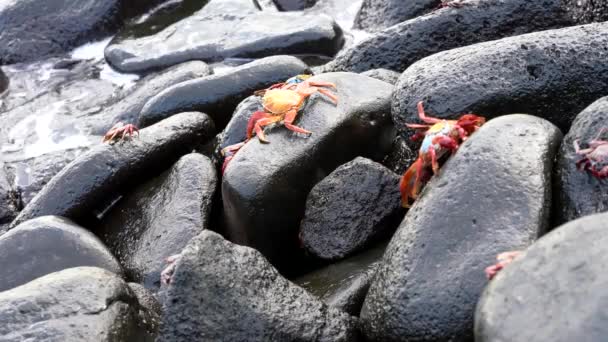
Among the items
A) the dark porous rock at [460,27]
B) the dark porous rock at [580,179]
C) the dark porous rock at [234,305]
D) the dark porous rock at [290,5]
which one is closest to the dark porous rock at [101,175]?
the dark porous rock at [460,27]

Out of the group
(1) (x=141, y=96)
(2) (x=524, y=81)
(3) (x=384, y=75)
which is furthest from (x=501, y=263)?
(1) (x=141, y=96)

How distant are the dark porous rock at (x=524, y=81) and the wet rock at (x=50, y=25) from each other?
5622mm

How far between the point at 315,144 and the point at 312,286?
0.92m

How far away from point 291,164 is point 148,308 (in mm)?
1129

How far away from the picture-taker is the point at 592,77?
3801 mm

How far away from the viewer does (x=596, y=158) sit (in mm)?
2943

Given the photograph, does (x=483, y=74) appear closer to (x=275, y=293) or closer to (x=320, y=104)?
(x=320, y=104)

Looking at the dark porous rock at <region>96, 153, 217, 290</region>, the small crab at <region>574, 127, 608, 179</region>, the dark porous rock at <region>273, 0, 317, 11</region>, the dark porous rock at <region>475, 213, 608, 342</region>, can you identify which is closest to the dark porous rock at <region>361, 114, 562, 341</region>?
the small crab at <region>574, 127, 608, 179</region>

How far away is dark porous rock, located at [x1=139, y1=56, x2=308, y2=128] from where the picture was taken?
5.45 m

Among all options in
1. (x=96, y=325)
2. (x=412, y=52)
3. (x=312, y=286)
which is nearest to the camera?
(x=96, y=325)

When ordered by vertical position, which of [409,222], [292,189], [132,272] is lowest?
[132,272]

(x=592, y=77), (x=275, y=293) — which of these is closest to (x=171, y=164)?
(x=275, y=293)

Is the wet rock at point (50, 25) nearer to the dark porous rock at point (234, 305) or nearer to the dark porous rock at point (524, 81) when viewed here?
the dark porous rock at point (524, 81)

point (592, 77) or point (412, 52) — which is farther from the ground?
point (592, 77)
